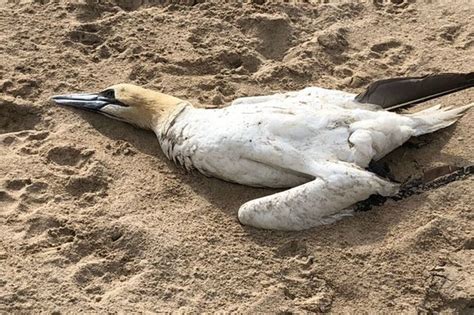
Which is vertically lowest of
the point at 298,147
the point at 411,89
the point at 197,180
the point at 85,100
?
the point at 197,180

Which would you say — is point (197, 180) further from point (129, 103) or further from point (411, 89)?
point (411, 89)

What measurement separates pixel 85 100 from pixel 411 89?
6.78 ft

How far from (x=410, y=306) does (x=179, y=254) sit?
1191mm

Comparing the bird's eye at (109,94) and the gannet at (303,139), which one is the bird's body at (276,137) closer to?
the gannet at (303,139)

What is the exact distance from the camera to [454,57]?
217 inches

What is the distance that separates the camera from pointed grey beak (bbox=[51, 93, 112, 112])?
5191 mm

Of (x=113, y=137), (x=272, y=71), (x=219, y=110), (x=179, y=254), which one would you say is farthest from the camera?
(x=272, y=71)

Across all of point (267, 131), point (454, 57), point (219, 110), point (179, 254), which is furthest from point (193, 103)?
point (454, 57)

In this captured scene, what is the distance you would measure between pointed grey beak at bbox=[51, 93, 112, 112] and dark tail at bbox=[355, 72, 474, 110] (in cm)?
162

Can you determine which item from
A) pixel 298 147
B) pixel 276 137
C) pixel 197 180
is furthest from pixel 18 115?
pixel 298 147

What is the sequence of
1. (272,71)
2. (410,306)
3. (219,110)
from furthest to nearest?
(272,71), (219,110), (410,306)

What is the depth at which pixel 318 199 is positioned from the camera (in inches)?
165

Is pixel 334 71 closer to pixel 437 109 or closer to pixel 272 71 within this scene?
pixel 272 71

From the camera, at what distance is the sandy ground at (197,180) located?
399 centimetres
